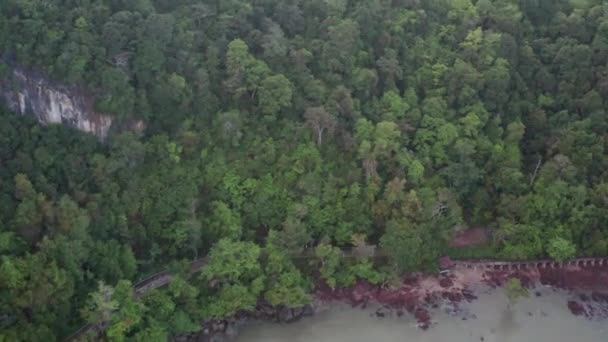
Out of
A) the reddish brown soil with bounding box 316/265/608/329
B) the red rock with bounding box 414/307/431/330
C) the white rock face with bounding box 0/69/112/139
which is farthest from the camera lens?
the reddish brown soil with bounding box 316/265/608/329

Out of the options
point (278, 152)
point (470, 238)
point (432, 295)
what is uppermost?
point (278, 152)

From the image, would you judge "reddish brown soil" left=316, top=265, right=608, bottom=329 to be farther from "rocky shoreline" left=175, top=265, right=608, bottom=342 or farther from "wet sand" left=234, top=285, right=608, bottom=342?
"wet sand" left=234, top=285, right=608, bottom=342

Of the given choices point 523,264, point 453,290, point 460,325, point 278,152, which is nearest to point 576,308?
point 523,264

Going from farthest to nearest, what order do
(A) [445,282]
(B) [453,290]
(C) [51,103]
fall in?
(A) [445,282], (B) [453,290], (C) [51,103]

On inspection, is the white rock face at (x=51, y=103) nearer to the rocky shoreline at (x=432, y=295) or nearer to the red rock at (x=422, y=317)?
the rocky shoreline at (x=432, y=295)

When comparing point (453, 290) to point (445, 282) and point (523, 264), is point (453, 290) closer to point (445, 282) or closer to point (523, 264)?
point (445, 282)

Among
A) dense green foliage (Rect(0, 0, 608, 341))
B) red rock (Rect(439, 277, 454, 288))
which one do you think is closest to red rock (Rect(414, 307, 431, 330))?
red rock (Rect(439, 277, 454, 288))

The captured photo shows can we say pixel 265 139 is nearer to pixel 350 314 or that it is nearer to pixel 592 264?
pixel 350 314

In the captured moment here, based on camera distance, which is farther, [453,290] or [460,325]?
[453,290]
